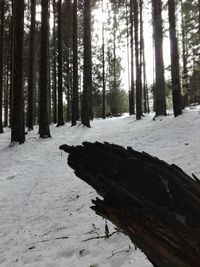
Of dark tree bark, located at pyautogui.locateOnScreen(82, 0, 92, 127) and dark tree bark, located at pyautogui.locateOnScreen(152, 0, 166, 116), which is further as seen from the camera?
dark tree bark, located at pyautogui.locateOnScreen(82, 0, 92, 127)

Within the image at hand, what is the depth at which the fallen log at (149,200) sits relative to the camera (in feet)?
7.15

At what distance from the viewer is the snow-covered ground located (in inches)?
191

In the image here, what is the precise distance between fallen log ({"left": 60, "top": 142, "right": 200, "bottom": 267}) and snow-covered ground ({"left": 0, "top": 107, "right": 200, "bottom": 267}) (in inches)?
79.1

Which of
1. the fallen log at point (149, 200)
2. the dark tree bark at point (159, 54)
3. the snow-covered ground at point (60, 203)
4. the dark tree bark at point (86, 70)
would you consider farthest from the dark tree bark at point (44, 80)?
the fallen log at point (149, 200)

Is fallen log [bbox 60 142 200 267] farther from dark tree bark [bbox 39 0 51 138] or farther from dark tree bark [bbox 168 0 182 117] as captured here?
dark tree bark [bbox 39 0 51 138]

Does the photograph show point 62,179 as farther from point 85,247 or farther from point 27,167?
point 85,247

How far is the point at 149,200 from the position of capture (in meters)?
2.31

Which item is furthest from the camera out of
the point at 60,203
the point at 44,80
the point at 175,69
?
the point at 44,80

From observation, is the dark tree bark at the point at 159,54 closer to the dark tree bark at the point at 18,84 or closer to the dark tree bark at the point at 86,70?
the dark tree bark at the point at 86,70

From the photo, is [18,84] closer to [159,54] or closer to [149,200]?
[159,54]

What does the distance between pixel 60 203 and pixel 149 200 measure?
17.8 feet

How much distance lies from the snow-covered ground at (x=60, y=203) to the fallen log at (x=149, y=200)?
79.1 inches

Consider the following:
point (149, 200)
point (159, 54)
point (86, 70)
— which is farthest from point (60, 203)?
point (86, 70)

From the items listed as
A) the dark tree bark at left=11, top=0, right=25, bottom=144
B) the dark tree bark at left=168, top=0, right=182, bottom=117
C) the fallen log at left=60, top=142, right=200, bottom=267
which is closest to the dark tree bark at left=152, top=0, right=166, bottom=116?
→ the dark tree bark at left=168, top=0, right=182, bottom=117
